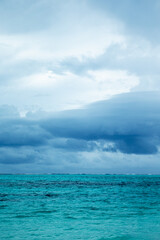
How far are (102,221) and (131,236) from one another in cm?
470

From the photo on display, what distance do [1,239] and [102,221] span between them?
8.24m

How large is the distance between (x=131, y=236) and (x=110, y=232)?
1.55 m

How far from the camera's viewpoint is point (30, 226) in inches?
741

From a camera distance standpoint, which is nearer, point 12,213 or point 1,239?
point 1,239

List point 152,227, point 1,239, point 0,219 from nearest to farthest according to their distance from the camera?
point 1,239 < point 152,227 < point 0,219

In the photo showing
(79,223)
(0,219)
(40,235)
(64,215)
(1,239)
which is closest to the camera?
(1,239)

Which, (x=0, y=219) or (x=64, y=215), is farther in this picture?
(x=64, y=215)

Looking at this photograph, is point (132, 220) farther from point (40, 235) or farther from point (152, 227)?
point (40, 235)

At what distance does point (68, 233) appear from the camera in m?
17.0

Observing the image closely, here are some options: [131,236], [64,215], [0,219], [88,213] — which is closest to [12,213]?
[0,219]

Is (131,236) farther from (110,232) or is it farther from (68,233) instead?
(68,233)

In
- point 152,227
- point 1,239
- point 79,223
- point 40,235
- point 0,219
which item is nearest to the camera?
point 1,239

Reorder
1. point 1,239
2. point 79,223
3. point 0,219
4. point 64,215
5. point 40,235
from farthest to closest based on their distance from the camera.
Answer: point 64,215
point 0,219
point 79,223
point 40,235
point 1,239

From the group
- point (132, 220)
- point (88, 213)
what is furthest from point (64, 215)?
point (132, 220)
